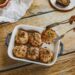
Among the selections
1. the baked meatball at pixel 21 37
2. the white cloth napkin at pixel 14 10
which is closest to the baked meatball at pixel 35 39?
the baked meatball at pixel 21 37

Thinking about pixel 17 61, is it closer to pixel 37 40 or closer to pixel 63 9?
pixel 37 40

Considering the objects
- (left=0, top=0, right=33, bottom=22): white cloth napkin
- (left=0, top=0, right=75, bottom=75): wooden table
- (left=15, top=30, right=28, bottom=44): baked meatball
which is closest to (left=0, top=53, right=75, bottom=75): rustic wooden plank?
(left=0, top=0, right=75, bottom=75): wooden table

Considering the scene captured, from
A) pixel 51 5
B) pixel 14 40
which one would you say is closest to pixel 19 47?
pixel 14 40

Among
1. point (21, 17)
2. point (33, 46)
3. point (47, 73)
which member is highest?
point (21, 17)

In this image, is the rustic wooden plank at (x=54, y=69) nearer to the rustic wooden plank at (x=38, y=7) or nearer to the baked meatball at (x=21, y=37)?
the baked meatball at (x=21, y=37)

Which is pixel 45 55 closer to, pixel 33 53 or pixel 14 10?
pixel 33 53

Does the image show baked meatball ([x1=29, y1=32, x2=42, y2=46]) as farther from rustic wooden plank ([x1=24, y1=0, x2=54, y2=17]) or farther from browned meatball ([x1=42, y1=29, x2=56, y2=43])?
rustic wooden plank ([x1=24, y1=0, x2=54, y2=17])

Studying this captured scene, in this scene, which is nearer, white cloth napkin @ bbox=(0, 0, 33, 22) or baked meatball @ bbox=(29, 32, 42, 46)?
baked meatball @ bbox=(29, 32, 42, 46)
